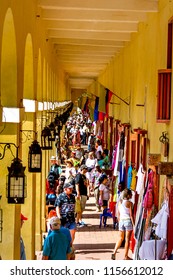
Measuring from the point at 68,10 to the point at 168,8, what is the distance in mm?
3097

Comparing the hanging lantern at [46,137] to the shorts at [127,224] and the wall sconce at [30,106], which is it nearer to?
the wall sconce at [30,106]

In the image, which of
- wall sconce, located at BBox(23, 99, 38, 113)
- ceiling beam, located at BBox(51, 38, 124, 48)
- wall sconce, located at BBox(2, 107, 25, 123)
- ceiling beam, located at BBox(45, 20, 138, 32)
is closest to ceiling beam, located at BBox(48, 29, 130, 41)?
ceiling beam, located at BBox(45, 20, 138, 32)

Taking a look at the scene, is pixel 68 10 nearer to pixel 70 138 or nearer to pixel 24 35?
pixel 24 35

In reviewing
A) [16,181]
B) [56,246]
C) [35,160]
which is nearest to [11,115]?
[16,181]

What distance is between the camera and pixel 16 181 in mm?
7137

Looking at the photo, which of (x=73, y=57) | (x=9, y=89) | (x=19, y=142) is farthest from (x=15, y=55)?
(x=73, y=57)

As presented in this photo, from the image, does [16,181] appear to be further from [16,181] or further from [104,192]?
[104,192]

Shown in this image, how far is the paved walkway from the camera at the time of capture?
12062 mm

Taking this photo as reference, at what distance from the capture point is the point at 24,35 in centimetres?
862

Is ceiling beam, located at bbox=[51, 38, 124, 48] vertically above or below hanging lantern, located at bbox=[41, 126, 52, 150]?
above

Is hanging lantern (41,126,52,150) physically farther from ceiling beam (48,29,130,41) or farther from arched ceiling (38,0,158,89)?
ceiling beam (48,29,130,41)

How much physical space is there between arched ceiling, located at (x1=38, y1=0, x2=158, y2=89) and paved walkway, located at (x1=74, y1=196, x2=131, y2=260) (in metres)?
4.73

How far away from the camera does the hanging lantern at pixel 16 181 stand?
7.11 metres

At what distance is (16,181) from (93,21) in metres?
6.93
